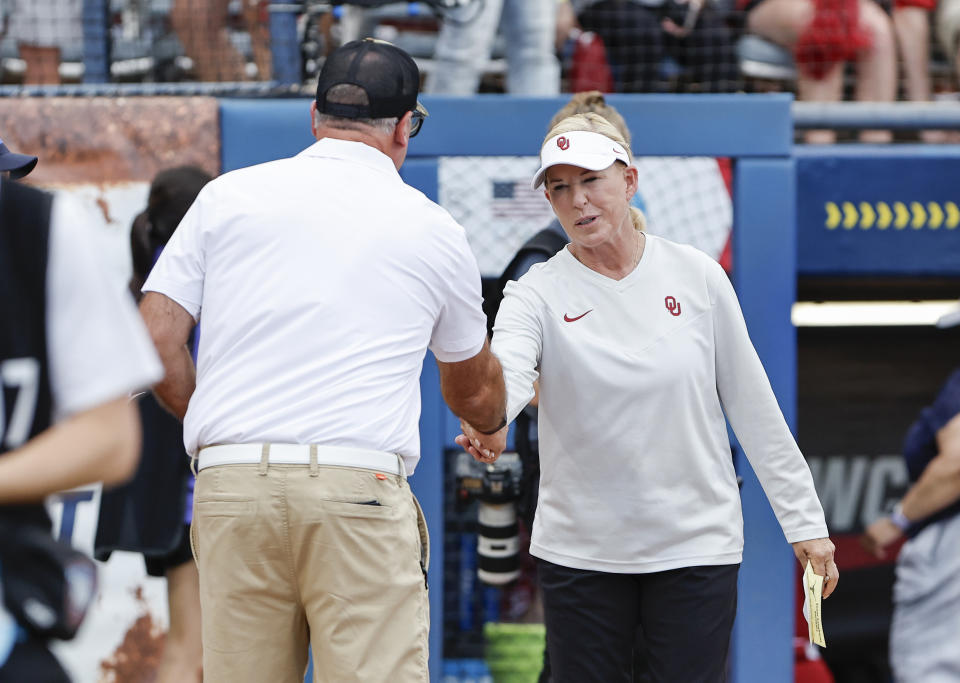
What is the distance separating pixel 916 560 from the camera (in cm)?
446

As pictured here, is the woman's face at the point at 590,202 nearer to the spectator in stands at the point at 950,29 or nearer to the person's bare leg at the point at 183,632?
the person's bare leg at the point at 183,632

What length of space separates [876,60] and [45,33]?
3.71m

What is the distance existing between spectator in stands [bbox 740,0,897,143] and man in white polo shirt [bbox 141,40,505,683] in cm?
351

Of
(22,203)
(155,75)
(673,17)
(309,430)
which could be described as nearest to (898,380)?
(673,17)

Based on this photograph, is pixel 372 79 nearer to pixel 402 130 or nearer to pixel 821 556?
pixel 402 130

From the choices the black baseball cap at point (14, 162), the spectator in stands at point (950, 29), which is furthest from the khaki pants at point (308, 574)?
the spectator in stands at point (950, 29)

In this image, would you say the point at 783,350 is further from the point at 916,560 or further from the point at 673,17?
the point at 673,17

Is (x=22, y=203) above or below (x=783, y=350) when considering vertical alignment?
above

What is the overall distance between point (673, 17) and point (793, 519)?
3.33 metres

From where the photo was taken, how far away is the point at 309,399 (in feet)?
8.04

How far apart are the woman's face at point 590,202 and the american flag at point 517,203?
1304 mm

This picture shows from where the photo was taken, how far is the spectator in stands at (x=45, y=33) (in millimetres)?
5066

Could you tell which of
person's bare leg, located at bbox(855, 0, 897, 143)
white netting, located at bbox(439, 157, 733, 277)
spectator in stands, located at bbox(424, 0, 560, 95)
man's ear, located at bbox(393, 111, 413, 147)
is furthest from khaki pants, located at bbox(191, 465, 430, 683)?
person's bare leg, located at bbox(855, 0, 897, 143)

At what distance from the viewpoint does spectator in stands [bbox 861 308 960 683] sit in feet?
13.9
